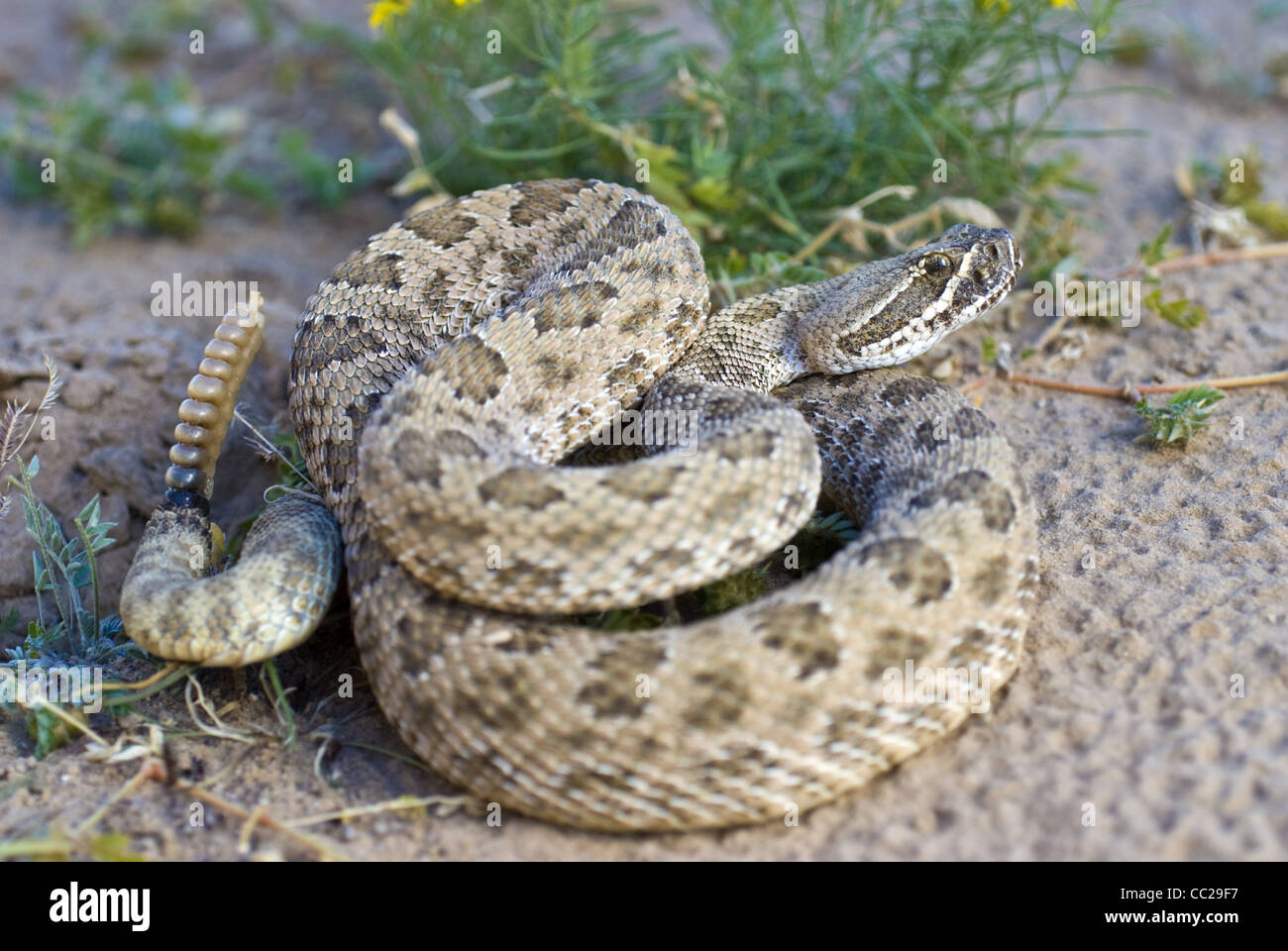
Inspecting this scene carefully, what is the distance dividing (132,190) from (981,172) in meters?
6.78

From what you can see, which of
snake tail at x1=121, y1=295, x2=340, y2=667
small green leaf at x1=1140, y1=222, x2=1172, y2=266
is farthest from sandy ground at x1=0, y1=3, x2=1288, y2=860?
snake tail at x1=121, y1=295, x2=340, y2=667

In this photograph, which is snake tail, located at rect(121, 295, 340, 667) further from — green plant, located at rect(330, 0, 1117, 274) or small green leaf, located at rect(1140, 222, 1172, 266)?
small green leaf, located at rect(1140, 222, 1172, 266)

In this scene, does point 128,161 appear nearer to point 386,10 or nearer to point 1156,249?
point 386,10

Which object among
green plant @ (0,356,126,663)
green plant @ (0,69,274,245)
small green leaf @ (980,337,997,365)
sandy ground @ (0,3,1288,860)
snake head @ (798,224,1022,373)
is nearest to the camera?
sandy ground @ (0,3,1288,860)

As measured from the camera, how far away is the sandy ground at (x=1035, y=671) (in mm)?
4102

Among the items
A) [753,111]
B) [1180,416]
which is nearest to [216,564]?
[753,111]

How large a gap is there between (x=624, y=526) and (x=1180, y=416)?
3358 mm

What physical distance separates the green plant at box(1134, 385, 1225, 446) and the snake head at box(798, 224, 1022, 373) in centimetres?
110

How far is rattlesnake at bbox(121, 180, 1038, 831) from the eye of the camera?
13.9 feet

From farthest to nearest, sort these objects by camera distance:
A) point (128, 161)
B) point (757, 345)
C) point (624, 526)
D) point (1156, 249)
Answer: point (128, 161)
point (1156, 249)
point (757, 345)
point (624, 526)

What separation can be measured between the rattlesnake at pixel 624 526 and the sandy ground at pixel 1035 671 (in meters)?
0.24

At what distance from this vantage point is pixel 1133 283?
7.20m

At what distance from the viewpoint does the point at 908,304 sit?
5.84 meters
